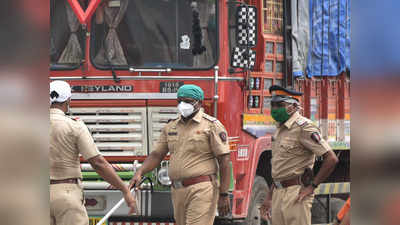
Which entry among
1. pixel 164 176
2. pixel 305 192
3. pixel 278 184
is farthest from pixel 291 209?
pixel 164 176

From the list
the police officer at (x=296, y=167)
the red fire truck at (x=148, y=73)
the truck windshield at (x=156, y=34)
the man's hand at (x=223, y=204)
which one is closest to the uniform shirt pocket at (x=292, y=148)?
the police officer at (x=296, y=167)

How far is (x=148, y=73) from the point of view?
7688mm

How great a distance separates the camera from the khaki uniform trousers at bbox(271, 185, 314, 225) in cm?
614

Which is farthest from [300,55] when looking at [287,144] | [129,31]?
[287,144]

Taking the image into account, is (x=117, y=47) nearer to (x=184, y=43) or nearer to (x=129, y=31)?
(x=129, y=31)

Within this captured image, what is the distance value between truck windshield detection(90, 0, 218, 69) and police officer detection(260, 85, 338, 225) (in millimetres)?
1595

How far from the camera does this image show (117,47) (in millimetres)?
7820

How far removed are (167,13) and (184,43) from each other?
1.25ft

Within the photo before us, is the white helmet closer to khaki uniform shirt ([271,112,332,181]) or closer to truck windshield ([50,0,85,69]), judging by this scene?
khaki uniform shirt ([271,112,332,181])

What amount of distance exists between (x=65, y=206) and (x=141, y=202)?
2.84 m

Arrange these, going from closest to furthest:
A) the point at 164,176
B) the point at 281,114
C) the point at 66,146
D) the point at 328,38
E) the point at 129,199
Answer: the point at 66,146
the point at 129,199
the point at 281,114
the point at 164,176
the point at 328,38

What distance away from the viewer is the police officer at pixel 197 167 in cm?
619

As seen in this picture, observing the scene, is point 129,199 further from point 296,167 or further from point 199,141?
point 296,167
